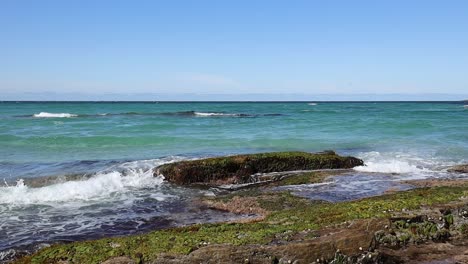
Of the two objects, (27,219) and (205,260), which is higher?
(205,260)

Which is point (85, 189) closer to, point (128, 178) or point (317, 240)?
point (128, 178)

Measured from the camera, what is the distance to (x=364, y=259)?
6973 millimetres

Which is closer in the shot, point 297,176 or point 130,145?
point 297,176

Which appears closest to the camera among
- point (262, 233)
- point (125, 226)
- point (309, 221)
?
point (262, 233)

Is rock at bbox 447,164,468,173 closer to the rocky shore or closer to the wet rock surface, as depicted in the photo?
the rocky shore

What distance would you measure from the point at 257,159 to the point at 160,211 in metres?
5.55

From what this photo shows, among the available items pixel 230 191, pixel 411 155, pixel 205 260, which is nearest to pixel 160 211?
pixel 230 191

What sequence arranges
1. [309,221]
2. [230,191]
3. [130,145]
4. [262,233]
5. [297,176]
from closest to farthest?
[262,233], [309,221], [230,191], [297,176], [130,145]

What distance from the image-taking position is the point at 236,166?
1612 centimetres

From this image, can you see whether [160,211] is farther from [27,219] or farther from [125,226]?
[27,219]

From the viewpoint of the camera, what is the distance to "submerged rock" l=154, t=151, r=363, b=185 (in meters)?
15.8

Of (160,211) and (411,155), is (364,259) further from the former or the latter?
(411,155)

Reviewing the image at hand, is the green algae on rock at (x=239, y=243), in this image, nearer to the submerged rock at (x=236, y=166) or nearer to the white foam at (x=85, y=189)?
the white foam at (x=85, y=189)

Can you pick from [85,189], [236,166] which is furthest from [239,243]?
[85,189]
